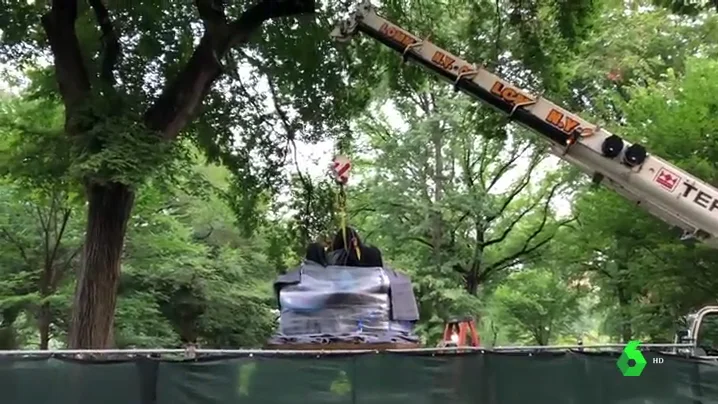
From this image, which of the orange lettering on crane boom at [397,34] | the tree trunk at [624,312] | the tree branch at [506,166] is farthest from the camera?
the tree branch at [506,166]

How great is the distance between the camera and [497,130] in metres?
13.9

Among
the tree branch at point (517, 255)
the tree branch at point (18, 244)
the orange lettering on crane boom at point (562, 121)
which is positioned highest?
the orange lettering on crane boom at point (562, 121)

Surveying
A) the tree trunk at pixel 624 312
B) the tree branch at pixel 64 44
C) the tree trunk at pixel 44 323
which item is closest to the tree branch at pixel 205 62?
the tree branch at pixel 64 44

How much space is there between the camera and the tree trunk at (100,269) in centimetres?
1064

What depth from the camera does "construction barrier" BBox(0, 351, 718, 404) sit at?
5969mm

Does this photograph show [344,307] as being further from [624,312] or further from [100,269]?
[624,312]

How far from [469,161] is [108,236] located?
51.8 feet

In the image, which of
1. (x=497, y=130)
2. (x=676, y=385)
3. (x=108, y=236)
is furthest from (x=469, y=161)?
(x=676, y=385)

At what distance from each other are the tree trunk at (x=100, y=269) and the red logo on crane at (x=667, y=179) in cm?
679

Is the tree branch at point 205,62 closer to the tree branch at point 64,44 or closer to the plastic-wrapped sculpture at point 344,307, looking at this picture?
the tree branch at point 64,44

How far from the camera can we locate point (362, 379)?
6.16m

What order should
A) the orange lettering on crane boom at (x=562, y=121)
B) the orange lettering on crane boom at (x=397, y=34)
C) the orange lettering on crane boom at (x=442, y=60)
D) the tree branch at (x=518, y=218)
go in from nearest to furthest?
1. the orange lettering on crane boom at (x=562, y=121)
2. the orange lettering on crane boom at (x=442, y=60)
3. the orange lettering on crane boom at (x=397, y=34)
4. the tree branch at (x=518, y=218)

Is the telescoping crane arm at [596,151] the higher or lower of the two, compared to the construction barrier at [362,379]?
higher

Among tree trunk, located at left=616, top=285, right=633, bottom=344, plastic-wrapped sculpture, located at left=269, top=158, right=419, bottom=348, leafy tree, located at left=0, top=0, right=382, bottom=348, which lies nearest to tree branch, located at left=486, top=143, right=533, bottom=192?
tree trunk, located at left=616, top=285, right=633, bottom=344
